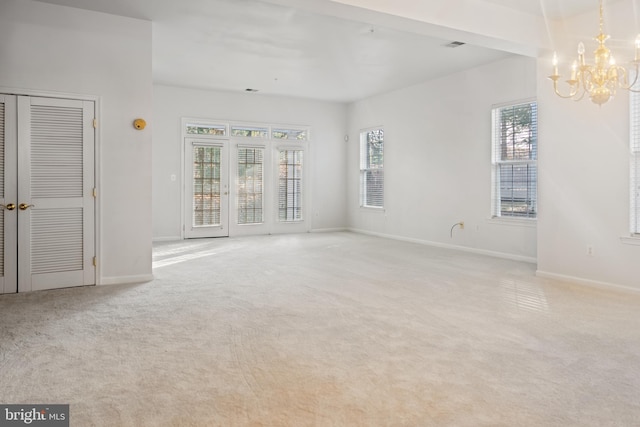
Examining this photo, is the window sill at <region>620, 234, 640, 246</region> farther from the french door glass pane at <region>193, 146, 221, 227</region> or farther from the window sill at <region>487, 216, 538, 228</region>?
the french door glass pane at <region>193, 146, 221, 227</region>

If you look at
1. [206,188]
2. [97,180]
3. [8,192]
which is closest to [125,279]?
[97,180]

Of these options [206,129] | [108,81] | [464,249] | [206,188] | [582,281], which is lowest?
[582,281]

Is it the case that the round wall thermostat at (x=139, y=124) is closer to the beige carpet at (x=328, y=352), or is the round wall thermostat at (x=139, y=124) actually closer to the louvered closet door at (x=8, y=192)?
the louvered closet door at (x=8, y=192)

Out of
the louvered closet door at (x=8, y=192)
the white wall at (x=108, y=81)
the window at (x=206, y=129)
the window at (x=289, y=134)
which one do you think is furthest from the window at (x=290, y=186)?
the louvered closet door at (x=8, y=192)

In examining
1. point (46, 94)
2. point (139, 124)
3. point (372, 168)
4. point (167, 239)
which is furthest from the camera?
point (372, 168)

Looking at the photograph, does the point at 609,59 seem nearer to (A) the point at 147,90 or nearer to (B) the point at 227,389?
(B) the point at 227,389

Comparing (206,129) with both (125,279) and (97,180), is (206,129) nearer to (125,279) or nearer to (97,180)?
(97,180)

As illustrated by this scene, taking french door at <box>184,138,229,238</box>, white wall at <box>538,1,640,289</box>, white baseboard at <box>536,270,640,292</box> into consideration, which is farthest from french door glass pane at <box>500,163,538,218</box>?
french door at <box>184,138,229,238</box>

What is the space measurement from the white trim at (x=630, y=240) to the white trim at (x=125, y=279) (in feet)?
16.8

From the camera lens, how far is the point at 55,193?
4.66m

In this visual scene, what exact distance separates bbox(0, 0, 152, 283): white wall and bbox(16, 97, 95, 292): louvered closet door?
14 centimetres

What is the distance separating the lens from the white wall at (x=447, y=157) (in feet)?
22.0

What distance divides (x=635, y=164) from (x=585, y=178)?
19.4 inches

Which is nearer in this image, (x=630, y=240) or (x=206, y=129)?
(x=630, y=240)
